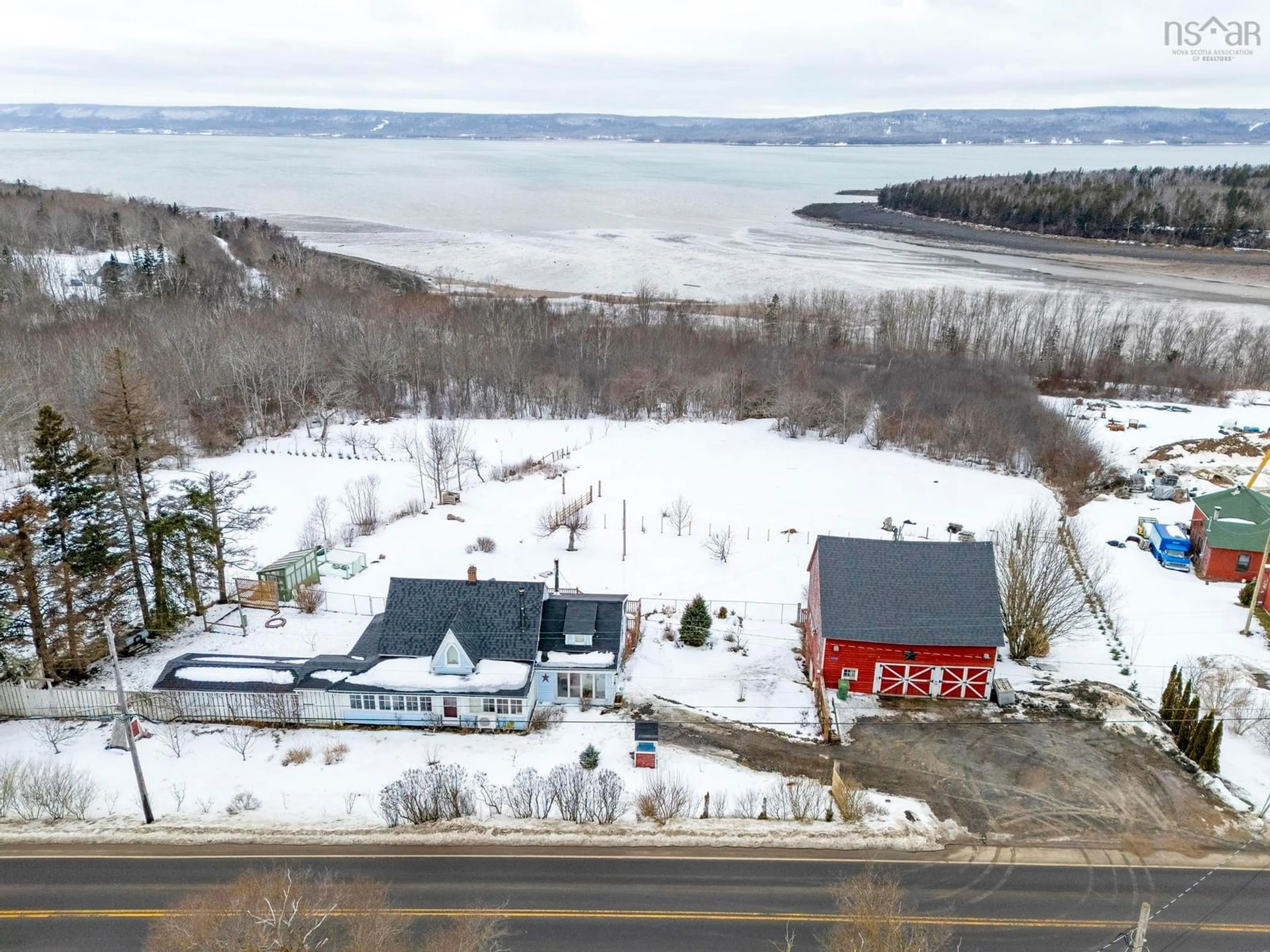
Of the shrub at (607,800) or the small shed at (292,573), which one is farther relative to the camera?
the small shed at (292,573)

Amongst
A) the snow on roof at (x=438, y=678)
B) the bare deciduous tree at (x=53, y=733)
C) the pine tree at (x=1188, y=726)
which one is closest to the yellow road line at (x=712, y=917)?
the bare deciduous tree at (x=53, y=733)

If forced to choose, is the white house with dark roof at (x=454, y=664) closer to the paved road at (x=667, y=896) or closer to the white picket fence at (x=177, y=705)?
the white picket fence at (x=177, y=705)

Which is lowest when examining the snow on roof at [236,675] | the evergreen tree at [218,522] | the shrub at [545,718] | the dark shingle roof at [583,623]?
the shrub at [545,718]

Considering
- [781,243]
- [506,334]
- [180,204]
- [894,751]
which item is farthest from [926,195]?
[894,751]

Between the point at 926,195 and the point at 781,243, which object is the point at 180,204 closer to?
the point at 781,243

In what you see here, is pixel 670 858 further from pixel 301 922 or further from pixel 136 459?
pixel 136 459

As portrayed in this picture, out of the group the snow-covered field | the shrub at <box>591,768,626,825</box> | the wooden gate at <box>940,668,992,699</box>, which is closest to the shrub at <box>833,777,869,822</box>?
the snow-covered field

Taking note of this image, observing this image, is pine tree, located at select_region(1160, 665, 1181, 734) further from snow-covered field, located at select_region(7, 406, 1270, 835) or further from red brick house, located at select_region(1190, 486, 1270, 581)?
red brick house, located at select_region(1190, 486, 1270, 581)
